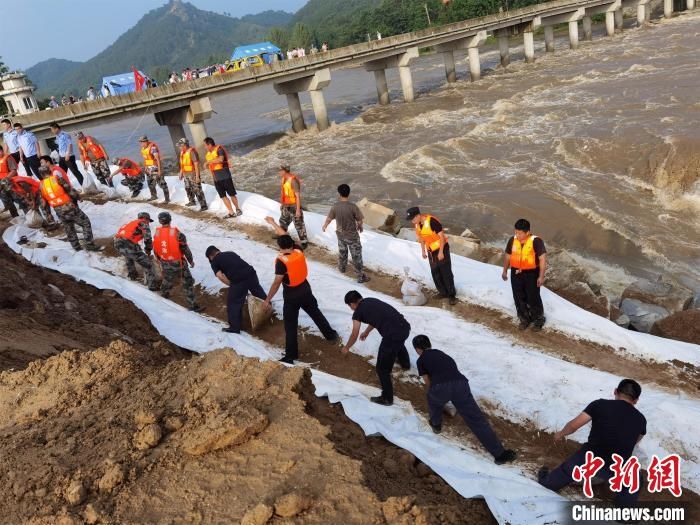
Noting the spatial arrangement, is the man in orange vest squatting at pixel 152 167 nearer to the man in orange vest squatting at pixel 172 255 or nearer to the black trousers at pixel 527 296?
the man in orange vest squatting at pixel 172 255

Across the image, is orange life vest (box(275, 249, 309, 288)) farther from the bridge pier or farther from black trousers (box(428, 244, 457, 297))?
the bridge pier

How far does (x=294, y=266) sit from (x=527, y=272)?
3.09 metres

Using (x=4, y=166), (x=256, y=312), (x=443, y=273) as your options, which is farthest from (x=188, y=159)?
(x=443, y=273)

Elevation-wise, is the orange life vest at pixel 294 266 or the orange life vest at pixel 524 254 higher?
the orange life vest at pixel 294 266

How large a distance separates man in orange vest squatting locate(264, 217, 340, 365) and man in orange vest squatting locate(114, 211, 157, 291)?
339 centimetres

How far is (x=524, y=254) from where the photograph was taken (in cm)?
655

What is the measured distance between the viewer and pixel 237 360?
495cm

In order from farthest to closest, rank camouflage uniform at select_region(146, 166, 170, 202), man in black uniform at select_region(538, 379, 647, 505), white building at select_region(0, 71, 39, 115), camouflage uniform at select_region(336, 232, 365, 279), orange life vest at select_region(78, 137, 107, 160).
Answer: white building at select_region(0, 71, 39, 115)
orange life vest at select_region(78, 137, 107, 160)
camouflage uniform at select_region(146, 166, 170, 202)
camouflage uniform at select_region(336, 232, 365, 279)
man in black uniform at select_region(538, 379, 647, 505)

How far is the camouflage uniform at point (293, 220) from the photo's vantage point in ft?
33.0

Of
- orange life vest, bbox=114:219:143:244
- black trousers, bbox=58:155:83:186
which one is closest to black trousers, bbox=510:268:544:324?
orange life vest, bbox=114:219:143:244

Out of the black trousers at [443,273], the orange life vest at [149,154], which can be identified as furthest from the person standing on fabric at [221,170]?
the black trousers at [443,273]

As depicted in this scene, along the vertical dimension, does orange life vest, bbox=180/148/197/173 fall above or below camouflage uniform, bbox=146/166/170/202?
above

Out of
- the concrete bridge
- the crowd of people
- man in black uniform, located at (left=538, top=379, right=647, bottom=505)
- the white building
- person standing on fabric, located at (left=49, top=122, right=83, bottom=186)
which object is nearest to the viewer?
man in black uniform, located at (left=538, top=379, right=647, bottom=505)

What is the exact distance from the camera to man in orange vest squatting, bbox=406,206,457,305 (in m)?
7.36
